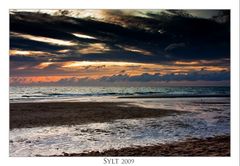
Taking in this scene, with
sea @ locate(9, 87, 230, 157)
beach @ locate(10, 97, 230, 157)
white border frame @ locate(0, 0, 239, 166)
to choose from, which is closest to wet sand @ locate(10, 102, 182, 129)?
beach @ locate(10, 97, 230, 157)

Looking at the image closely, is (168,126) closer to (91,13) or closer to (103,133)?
(103,133)

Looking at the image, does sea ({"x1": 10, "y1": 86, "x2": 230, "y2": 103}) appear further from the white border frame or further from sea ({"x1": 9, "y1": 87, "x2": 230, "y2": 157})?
the white border frame

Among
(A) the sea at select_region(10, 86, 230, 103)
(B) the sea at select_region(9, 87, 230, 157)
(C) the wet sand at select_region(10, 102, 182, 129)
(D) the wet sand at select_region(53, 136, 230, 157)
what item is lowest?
(D) the wet sand at select_region(53, 136, 230, 157)

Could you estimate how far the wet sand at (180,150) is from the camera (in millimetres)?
7570

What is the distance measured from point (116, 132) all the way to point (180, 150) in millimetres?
1637

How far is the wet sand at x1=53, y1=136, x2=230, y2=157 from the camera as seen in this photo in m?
7.57

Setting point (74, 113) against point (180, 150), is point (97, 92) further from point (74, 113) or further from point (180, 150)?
point (180, 150)

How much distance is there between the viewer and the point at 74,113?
10656mm

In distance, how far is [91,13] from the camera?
843 cm
